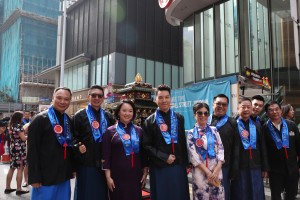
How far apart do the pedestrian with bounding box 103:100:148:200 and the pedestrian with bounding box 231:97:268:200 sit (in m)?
1.39

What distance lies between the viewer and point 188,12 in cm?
1533

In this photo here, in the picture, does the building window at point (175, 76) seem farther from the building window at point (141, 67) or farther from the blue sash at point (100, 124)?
the blue sash at point (100, 124)

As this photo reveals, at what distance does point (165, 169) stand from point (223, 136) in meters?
0.93

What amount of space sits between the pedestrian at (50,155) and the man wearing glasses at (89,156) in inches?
6.5

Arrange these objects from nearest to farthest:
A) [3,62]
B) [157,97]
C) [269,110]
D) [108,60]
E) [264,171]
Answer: [157,97] → [264,171] → [269,110] → [108,60] → [3,62]

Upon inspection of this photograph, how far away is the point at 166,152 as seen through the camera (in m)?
3.53

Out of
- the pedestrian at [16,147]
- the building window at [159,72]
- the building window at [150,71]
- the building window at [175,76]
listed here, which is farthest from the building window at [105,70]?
the pedestrian at [16,147]

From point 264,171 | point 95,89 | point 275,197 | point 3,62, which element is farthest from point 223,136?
point 3,62

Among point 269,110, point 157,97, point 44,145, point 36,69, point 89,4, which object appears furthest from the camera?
point 36,69

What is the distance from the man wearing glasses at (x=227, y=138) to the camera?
373 cm

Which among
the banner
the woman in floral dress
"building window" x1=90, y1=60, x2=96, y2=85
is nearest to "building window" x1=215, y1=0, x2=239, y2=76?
the banner

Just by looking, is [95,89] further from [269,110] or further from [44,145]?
[269,110]

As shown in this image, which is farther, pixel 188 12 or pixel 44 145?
pixel 188 12

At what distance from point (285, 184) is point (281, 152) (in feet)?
1.74
